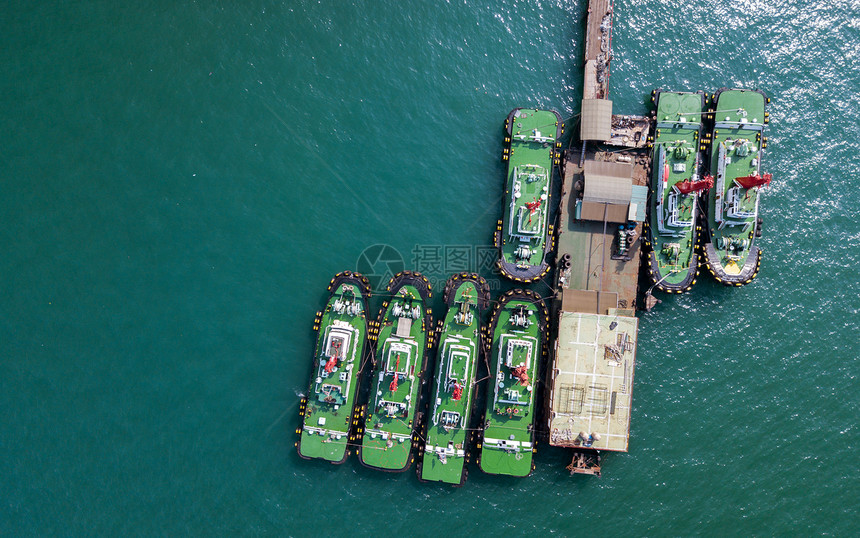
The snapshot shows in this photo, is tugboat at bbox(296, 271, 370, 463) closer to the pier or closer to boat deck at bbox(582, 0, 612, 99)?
the pier

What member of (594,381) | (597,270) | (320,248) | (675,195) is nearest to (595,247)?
(597,270)

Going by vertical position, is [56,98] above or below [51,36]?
below

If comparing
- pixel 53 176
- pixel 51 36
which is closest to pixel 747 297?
pixel 53 176

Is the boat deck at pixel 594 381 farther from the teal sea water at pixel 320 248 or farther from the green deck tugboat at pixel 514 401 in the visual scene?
the teal sea water at pixel 320 248

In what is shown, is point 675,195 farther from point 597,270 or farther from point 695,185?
point 597,270

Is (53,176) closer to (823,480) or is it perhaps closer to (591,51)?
(591,51)
